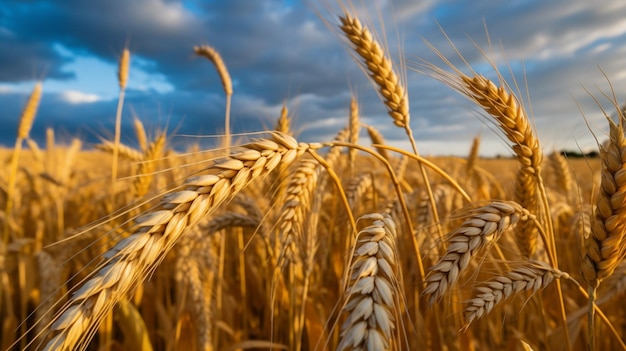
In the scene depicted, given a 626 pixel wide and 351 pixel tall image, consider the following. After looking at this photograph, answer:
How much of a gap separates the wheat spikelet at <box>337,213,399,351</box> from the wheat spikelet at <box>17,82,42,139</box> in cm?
317

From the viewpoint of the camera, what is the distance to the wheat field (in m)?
0.85

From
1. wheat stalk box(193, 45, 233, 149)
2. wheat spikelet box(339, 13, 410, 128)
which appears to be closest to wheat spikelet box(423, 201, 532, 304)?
wheat spikelet box(339, 13, 410, 128)

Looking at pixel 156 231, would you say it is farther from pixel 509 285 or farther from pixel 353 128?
pixel 353 128

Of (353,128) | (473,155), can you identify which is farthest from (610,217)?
(473,155)

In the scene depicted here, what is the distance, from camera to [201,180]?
94 centimetres

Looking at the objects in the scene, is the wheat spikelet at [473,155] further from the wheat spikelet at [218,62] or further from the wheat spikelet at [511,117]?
the wheat spikelet at [511,117]

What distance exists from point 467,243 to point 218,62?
10.3 ft

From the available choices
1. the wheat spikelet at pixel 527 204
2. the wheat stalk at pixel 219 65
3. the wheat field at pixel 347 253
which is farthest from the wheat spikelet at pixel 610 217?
the wheat stalk at pixel 219 65

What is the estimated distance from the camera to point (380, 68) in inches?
67.6

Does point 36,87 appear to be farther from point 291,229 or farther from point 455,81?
point 455,81

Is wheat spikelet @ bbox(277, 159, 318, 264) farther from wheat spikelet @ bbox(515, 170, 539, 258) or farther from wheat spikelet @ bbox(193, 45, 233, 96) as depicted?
wheat spikelet @ bbox(193, 45, 233, 96)

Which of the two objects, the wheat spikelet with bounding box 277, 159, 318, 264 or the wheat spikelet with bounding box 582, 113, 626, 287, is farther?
the wheat spikelet with bounding box 277, 159, 318, 264

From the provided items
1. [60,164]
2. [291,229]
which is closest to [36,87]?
[60,164]

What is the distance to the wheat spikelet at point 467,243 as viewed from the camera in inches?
40.7
